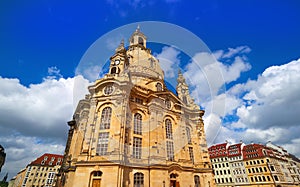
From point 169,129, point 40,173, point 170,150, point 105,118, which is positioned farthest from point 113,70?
point 40,173

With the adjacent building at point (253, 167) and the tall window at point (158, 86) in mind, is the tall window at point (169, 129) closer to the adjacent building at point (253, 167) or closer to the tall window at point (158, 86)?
the tall window at point (158, 86)

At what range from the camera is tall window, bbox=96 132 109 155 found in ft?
73.4

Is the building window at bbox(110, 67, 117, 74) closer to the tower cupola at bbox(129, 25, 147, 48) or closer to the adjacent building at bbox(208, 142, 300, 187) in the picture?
the tower cupola at bbox(129, 25, 147, 48)

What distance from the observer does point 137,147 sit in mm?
24703

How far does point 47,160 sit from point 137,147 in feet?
174

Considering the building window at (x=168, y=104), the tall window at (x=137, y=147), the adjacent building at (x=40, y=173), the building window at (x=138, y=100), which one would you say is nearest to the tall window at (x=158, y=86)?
the building window at (x=168, y=104)

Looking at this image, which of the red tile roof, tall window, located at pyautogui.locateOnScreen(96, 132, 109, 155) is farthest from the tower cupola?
the red tile roof

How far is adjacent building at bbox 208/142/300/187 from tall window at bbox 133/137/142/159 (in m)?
45.0

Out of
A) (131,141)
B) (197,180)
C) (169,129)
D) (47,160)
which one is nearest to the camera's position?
(131,141)

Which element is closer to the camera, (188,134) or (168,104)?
(168,104)

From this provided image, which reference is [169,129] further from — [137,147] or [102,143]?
[102,143]

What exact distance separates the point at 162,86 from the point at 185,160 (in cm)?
1608

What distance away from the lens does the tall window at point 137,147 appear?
2411 cm

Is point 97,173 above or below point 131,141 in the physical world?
below
